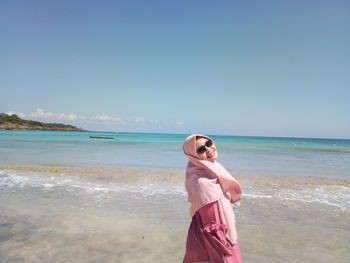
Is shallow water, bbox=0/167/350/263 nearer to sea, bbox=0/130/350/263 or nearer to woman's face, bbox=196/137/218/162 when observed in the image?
sea, bbox=0/130/350/263

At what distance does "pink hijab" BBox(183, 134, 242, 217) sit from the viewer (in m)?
2.10

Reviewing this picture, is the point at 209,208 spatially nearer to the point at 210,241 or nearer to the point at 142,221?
the point at 210,241

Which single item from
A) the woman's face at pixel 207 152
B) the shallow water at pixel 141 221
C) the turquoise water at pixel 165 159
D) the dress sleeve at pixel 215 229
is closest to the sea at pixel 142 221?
the shallow water at pixel 141 221

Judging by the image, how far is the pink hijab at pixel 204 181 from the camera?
210 centimetres

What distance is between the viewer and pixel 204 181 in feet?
6.94

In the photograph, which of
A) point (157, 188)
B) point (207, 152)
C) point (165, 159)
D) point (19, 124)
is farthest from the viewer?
point (19, 124)

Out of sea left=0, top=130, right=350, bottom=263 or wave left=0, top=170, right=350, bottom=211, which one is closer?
sea left=0, top=130, right=350, bottom=263

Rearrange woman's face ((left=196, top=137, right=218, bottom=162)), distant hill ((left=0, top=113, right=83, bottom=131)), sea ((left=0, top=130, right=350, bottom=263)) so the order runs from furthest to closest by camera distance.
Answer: distant hill ((left=0, top=113, right=83, bottom=131)) → sea ((left=0, top=130, right=350, bottom=263)) → woman's face ((left=196, top=137, right=218, bottom=162))

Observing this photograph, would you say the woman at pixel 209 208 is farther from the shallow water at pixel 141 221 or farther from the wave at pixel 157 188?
the wave at pixel 157 188

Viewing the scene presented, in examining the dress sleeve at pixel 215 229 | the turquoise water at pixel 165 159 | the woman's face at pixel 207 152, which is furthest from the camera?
the turquoise water at pixel 165 159

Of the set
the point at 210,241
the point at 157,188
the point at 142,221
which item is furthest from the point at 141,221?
the point at 210,241

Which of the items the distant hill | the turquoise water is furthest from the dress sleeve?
the distant hill

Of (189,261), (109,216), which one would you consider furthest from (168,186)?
(189,261)

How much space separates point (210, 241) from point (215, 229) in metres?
0.10
